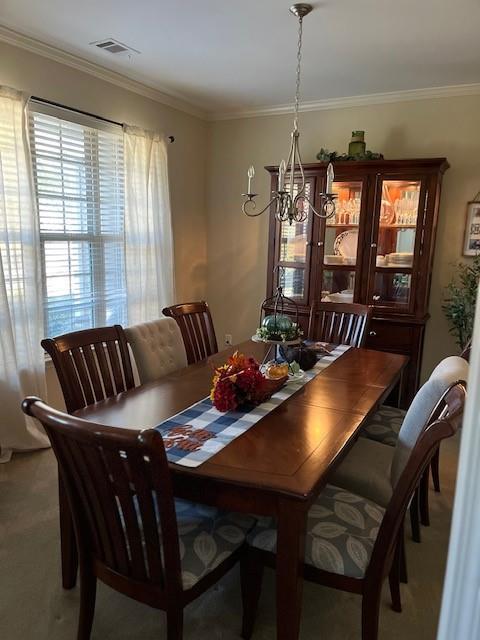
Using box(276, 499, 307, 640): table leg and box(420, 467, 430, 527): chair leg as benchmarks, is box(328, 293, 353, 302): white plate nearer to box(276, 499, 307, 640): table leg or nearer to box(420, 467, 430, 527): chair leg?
box(420, 467, 430, 527): chair leg

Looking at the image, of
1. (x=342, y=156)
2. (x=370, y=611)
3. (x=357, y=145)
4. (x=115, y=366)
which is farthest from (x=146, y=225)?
(x=370, y=611)

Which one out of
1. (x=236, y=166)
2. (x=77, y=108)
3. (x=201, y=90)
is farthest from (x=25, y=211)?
(x=236, y=166)

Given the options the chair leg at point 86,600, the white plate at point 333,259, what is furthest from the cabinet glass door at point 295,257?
the chair leg at point 86,600

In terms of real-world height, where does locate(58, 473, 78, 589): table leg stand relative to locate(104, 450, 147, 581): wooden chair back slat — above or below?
below

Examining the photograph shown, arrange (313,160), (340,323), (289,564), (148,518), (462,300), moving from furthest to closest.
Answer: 1. (313,160)
2. (462,300)
3. (340,323)
4. (289,564)
5. (148,518)

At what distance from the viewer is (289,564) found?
4.44ft

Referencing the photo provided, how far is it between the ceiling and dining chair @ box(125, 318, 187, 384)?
1.70 m

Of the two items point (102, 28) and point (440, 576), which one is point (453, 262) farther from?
point (102, 28)

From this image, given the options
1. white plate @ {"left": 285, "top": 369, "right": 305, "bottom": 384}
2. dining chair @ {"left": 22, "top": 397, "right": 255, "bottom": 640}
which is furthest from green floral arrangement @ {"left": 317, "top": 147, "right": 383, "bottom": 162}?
dining chair @ {"left": 22, "top": 397, "right": 255, "bottom": 640}

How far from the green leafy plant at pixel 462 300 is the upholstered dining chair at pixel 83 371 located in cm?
259

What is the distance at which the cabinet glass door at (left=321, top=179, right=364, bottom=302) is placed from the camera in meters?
3.79

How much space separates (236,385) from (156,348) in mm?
768

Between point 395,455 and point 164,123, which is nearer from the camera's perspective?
point 395,455

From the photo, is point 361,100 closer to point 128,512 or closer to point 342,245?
point 342,245
